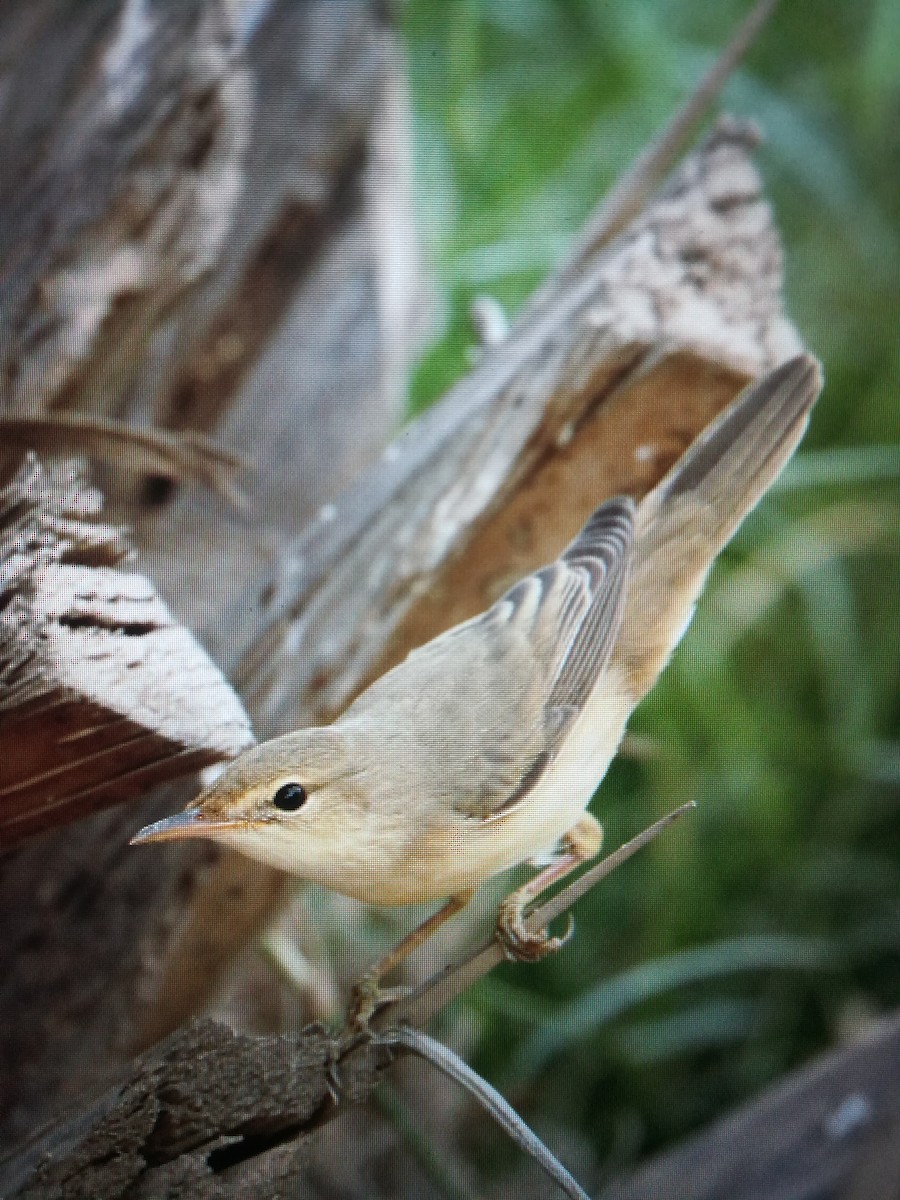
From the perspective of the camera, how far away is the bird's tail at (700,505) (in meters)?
1.39

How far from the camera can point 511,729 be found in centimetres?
125

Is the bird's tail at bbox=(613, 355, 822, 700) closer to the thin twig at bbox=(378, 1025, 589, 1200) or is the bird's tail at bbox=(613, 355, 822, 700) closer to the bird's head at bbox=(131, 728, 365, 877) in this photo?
the bird's head at bbox=(131, 728, 365, 877)

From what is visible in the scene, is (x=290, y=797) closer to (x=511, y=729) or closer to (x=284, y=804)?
(x=284, y=804)

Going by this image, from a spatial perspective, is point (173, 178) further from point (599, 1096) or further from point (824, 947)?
point (824, 947)

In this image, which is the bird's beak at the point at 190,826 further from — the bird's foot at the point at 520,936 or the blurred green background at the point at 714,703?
the blurred green background at the point at 714,703

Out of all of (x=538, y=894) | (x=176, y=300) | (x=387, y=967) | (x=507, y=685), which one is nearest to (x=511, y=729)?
(x=507, y=685)

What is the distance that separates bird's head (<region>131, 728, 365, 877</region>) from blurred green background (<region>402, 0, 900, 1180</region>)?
2.93 ft

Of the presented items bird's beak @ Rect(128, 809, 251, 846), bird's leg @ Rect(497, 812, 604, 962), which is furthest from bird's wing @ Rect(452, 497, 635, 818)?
bird's beak @ Rect(128, 809, 251, 846)

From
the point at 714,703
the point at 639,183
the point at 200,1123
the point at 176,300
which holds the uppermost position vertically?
the point at 176,300

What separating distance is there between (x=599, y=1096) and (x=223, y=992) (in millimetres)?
910

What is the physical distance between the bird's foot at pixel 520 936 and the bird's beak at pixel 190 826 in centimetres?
30

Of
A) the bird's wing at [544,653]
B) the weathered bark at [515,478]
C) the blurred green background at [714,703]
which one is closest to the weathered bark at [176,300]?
the weathered bark at [515,478]

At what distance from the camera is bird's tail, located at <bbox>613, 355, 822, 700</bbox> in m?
1.39

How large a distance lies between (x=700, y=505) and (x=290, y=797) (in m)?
0.63
